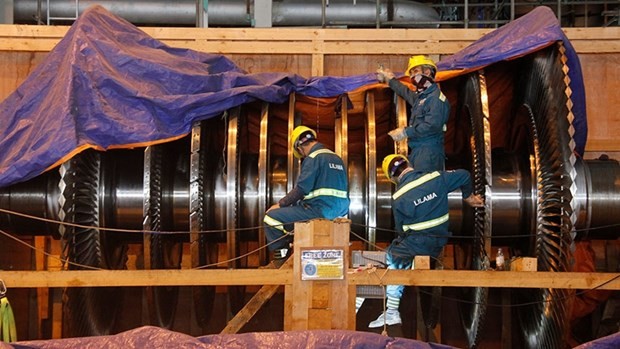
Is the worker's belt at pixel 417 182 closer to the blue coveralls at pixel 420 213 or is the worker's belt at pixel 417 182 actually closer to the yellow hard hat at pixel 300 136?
the blue coveralls at pixel 420 213

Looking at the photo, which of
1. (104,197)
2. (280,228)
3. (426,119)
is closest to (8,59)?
(104,197)

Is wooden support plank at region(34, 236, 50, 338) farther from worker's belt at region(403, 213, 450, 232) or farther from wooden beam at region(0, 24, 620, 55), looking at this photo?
worker's belt at region(403, 213, 450, 232)

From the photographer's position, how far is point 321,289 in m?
3.71

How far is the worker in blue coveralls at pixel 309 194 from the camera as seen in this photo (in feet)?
15.0

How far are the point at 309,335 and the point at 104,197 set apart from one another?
7.19 feet

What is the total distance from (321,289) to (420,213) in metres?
1.06

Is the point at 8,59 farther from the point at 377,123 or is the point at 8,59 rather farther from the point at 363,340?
the point at 363,340

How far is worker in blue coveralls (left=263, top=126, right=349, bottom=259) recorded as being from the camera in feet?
15.0

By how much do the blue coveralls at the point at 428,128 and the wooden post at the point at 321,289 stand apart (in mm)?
1208

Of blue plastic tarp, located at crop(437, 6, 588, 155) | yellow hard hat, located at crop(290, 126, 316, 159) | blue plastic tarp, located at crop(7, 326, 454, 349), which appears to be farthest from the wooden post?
blue plastic tarp, located at crop(437, 6, 588, 155)

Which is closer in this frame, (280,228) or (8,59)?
(280,228)

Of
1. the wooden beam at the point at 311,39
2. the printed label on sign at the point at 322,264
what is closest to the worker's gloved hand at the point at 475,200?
the printed label on sign at the point at 322,264

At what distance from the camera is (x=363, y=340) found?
3.38 meters

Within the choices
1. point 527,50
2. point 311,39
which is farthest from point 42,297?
point 527,50
